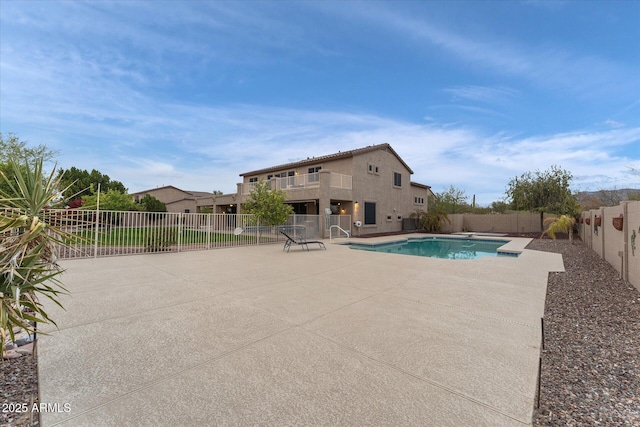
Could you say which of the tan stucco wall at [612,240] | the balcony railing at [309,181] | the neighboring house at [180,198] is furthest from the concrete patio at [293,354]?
the neighboring house at [180,198]

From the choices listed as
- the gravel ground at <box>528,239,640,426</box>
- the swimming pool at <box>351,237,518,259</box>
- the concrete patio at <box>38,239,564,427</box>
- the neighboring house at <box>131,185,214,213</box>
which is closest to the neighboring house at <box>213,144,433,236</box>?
the swimming pool at <box>351,237,518,259</box>

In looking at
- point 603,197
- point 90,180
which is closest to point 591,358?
point 603,197

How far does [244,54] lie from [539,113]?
20103 millimetres

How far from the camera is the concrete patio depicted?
2.06 meters

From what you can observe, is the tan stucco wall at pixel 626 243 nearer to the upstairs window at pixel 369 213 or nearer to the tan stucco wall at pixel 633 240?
the tan stucco wall at pixel 633 240

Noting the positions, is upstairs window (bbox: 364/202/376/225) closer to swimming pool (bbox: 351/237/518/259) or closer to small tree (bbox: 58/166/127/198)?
swimming pool (bbox: 351/237/518/259)

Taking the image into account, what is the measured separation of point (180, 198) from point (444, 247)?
34.9 metres

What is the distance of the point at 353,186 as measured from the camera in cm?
1972

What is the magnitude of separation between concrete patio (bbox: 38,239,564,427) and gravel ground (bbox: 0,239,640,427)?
0.14 m

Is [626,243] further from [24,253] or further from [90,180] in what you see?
[90,180]

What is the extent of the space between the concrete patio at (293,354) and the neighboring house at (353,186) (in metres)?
12.8

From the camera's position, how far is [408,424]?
6.26 ft

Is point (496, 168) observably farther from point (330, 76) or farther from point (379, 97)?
point (330, 76)

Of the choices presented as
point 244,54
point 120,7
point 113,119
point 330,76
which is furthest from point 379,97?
point 113,119
